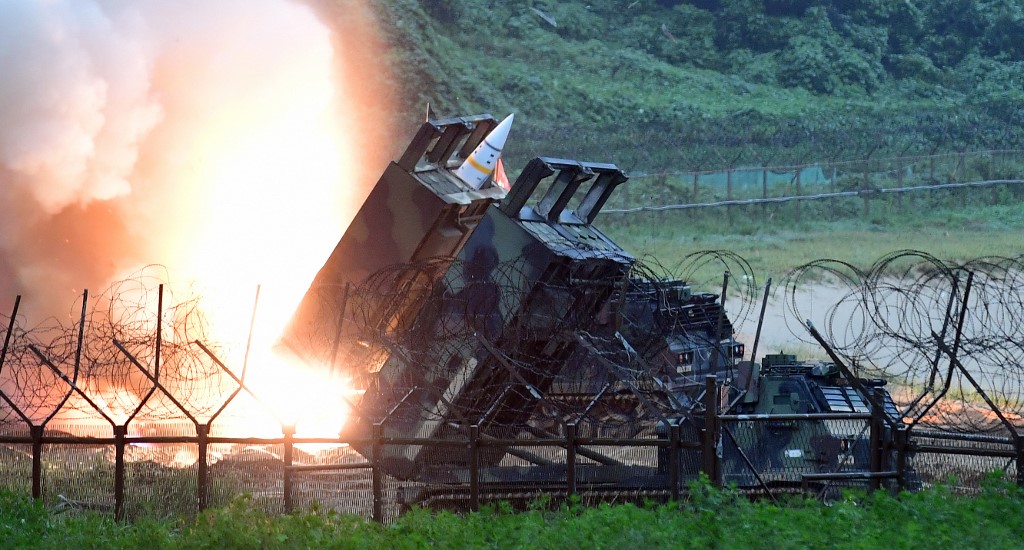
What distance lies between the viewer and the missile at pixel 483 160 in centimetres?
1712

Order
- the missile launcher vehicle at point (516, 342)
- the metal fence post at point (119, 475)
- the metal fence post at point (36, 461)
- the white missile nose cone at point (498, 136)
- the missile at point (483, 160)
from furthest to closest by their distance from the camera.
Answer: the white missile nose cone at point (498, 136), the missile at point (483, 160), the missile launcher vehicle at point (516, 342), the metal fence post at point (36, 461), the metal fence post at point (119, 475)

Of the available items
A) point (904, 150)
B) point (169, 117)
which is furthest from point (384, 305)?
point (904, 150)

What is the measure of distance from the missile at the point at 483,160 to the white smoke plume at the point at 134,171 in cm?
571

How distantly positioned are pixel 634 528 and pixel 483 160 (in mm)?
8422

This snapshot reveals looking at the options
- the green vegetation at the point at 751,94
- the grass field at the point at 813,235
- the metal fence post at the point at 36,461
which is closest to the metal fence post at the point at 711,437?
the metal fence post at the point at 36,461

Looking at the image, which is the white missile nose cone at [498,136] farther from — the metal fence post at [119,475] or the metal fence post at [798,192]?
the metal fence post at [798,192]

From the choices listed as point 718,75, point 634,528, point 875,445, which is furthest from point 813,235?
point 634,528

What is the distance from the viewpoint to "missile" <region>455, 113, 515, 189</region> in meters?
17.1

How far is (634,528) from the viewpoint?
9672 mm

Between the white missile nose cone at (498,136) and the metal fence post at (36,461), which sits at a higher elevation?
the white missile nose cone at (498,136)

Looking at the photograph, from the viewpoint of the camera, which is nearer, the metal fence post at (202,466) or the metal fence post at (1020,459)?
the metal fence post at (1020,459)

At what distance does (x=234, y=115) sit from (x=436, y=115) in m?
21.5

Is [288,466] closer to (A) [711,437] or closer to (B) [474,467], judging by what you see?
(B) [474,467]

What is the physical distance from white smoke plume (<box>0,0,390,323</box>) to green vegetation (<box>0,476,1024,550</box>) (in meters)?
11.8
